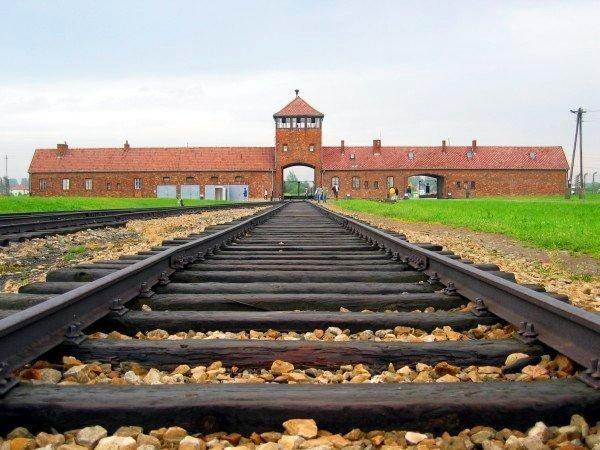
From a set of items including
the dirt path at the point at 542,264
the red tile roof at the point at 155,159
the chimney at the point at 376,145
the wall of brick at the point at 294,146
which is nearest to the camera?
the dirt path at the point at 542,264

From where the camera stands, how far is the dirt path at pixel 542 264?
5050mm

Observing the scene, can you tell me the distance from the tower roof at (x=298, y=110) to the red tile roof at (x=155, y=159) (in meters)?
4.51

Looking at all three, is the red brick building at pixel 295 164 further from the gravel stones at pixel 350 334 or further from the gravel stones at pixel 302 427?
the gravel stones at pixel 302 427

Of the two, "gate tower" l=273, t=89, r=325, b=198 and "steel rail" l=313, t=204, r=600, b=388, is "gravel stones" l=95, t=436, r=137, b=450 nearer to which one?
"steel rail" l=313, t=204, r=600, b=388

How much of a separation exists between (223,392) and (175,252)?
9.09 feet

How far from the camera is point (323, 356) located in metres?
2.38

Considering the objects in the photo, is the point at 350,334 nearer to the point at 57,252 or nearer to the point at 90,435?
the point at 90,435

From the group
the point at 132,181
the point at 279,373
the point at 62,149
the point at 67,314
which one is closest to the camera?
the point at 279,373

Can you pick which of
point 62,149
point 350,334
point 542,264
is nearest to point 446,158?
point 62,149

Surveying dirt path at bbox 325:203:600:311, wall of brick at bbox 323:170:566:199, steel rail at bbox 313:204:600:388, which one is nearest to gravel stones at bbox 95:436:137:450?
steel rail at bbox 313:204:600:388

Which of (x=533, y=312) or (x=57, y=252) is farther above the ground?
(x=533, y=312)

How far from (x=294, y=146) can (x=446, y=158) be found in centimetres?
1752


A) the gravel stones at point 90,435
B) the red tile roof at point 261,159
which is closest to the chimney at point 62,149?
the red tile roof at point 261,159

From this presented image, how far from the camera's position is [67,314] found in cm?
257
